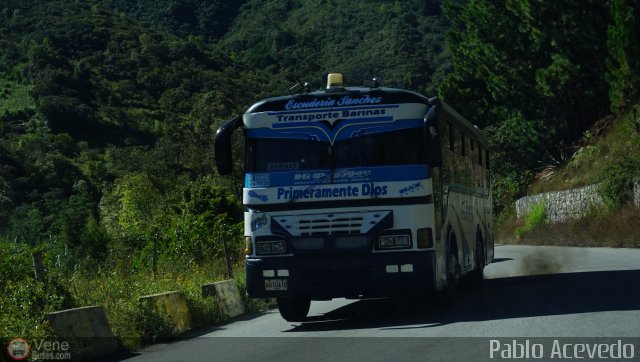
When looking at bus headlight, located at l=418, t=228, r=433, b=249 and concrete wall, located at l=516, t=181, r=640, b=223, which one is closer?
bus headlight, located at l=418, t=228, r=433, b=249

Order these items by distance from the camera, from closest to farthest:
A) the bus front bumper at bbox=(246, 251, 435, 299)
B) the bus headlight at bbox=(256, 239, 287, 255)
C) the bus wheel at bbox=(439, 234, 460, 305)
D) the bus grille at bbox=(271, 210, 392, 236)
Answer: the bus front bumper at bbox=(246, 251, 435, 299) → the bus grille at bbox=(271, 210, 392, 236) → the bus headlight at bbox=(256, 239, 287, 255) → the bus wheel at bbox=(439, 234, 460, 305)

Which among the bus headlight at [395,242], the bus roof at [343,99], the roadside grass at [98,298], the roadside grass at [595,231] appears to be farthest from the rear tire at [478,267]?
the roadside grass at [595,231]

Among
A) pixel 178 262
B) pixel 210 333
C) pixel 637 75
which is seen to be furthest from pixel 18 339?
pixel 637 75

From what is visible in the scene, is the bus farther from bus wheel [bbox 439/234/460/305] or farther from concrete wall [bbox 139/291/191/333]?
concrete wall [bbox 139/291/191/333]

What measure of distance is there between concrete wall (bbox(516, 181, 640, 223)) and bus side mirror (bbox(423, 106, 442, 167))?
23720mm

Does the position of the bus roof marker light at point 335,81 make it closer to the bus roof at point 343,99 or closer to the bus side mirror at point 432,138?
the bus roof at point 343,99

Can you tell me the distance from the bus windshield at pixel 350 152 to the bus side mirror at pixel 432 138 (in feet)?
0.46

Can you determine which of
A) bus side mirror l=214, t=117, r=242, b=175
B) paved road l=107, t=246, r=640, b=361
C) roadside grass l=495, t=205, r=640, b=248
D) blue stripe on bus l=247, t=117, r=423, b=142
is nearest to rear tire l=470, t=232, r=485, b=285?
paved road l=107, t=246, r=640, b=361

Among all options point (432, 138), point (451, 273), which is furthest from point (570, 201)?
Answer: point (432, 138)

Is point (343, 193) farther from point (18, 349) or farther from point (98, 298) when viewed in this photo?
point (18, 349)

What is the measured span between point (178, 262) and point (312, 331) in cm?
825

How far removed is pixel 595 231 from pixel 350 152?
24731 millimetres

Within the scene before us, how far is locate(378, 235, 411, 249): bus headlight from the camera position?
43.2 feet

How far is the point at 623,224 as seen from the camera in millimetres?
34219
